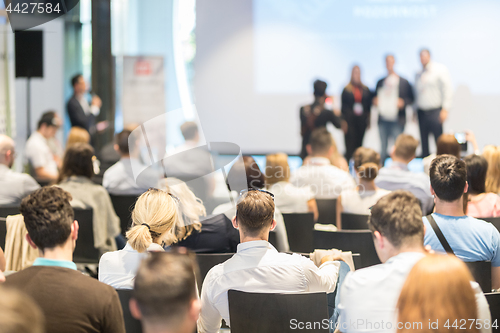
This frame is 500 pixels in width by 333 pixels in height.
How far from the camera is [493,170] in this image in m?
3.78

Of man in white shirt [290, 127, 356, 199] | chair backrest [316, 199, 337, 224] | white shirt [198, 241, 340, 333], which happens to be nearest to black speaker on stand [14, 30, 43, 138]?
man in white shirt [290, 127, 356, 199]

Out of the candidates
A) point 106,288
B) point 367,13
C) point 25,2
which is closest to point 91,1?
point 25,2

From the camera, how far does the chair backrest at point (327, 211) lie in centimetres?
434

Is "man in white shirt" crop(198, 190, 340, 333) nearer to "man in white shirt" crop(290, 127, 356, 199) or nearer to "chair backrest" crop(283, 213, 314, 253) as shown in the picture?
"chair backrest" crop(283, 213, 314, 253)

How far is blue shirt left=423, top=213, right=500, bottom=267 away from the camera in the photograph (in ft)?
7.98

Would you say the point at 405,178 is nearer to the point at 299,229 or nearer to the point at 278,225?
the point at 299,229

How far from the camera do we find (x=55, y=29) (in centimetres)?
866

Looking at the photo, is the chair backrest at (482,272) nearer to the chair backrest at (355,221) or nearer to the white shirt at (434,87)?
the chair backrest at (355,221)

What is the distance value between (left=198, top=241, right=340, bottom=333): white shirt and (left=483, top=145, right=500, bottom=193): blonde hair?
7.29 ft

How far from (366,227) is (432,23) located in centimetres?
599

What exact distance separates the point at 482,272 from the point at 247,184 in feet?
6.03

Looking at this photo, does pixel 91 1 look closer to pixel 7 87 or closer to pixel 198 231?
pixel 7 87

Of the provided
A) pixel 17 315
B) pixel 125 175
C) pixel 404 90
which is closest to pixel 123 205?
pixel 125 175

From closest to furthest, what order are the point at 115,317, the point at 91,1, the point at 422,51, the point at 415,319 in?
the point at 415,319
the point at 115,317
the point at 422,51
the point at 91,1
